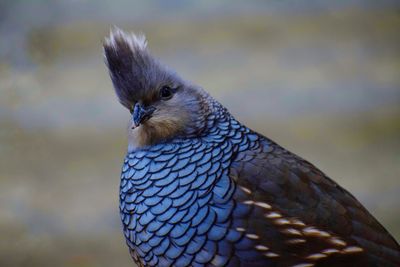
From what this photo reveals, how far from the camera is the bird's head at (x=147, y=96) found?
2.77m

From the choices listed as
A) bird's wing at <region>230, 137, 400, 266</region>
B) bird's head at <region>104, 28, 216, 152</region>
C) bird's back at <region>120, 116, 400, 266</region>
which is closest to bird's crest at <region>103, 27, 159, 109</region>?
bird's head at <region>104, 28, 216, 152</region>

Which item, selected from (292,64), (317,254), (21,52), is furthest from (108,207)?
(317,254)

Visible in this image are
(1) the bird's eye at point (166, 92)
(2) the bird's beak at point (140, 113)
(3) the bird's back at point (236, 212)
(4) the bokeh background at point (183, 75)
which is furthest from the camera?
(4) the bokeh background at point (183, 75)

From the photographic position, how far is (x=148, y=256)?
8.52 ft

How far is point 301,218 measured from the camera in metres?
2.61

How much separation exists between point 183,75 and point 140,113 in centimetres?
166

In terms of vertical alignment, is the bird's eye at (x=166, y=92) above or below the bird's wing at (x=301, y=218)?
above

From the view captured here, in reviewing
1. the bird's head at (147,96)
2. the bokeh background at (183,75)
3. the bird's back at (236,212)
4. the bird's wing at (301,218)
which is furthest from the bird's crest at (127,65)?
the bokeh background at (183,75)

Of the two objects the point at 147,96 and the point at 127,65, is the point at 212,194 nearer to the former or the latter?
the point at 147,96

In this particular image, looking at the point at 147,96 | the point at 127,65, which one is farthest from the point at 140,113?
the point at 127,65

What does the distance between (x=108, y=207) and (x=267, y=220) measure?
2142mm

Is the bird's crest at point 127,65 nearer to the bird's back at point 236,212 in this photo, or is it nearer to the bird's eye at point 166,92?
the bird's eye at point 166,92

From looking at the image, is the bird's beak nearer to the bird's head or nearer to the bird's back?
the bird's head

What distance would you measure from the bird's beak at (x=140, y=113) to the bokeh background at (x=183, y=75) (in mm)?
1582
